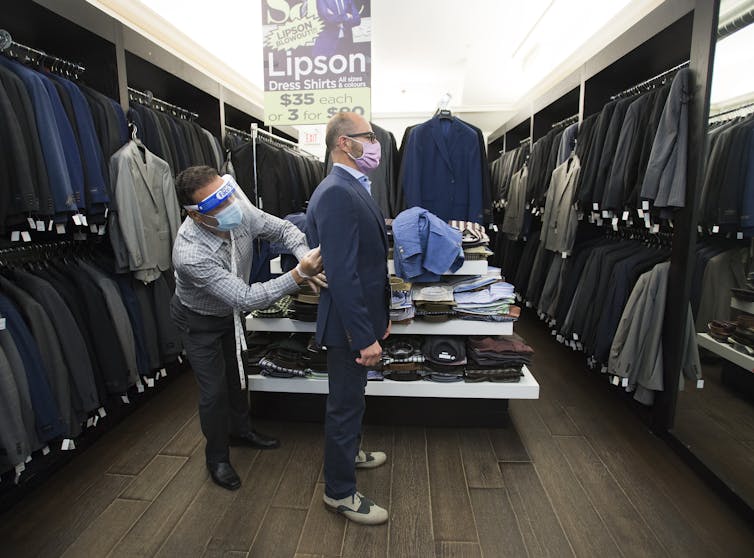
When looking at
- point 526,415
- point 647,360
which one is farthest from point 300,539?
point 647,360

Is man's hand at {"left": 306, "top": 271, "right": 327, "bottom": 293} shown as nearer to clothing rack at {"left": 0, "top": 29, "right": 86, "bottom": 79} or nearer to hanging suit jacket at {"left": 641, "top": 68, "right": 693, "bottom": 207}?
hanging suit jacket at {"left": 641, "top": 68, "right": 693, "bottom": 207}

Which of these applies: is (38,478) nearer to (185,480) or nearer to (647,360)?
(185,480)

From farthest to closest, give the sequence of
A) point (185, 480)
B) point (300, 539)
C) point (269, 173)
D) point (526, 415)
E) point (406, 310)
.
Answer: point (269, 173)
point (526, 415)
point (406, 310)
point (185, 480)
point (300, 539)

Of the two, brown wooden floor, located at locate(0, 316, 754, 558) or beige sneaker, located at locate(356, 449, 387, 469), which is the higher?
beige sneaker, located at locate(356, 449, 387, 469)

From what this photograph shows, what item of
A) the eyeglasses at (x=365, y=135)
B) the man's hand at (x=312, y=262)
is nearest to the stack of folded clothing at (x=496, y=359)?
the man's hand at (x=312, y=262)

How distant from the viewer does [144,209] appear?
2705 mm

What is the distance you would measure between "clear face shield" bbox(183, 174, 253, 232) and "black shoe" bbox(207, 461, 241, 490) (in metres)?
1.18

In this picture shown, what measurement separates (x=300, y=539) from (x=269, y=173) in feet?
9.58

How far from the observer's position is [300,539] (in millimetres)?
1822

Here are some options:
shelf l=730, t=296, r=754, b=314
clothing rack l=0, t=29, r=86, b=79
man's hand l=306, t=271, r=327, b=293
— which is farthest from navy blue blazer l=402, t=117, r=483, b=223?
clothing rack l=0, t=29, r=86, b=79

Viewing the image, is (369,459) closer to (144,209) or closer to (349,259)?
(349,259)

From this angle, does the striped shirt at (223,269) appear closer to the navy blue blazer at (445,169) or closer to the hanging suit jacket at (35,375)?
the hanging suit jacket at (35,375)

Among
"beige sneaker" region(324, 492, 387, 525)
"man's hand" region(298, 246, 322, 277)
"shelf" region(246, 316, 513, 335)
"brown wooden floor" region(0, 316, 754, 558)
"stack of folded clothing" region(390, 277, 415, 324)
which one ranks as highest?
"man's hand" region(298, 246, 322, 277)

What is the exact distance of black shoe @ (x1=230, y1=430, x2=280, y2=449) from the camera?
2480mm
